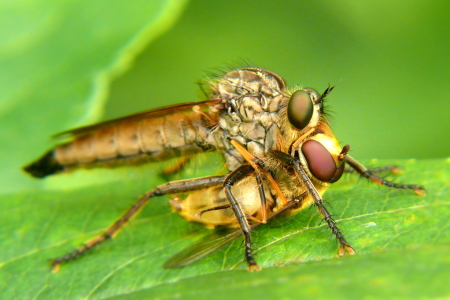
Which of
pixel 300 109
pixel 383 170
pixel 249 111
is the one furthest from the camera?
pixel 249 111

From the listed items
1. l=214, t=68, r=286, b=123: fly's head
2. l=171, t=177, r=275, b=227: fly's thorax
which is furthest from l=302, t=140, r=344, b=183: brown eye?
l=214, t=68, r=286, b=123: fly's head

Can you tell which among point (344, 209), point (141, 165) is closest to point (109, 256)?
point (141, 165)

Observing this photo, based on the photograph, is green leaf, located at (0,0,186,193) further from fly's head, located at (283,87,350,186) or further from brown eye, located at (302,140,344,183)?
brown eye, located at (302,140,344,183)

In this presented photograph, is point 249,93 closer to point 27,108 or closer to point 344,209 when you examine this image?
point 344,209

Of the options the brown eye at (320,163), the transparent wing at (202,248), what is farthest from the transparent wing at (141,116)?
the transparent wing at (202,248)

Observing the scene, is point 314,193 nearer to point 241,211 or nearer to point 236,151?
point 241,211

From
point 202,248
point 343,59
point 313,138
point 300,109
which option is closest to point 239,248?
point 202,248

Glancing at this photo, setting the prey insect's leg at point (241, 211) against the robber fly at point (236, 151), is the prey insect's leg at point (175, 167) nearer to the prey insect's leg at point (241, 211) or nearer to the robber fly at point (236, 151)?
the robber fly at point (236, 151)
